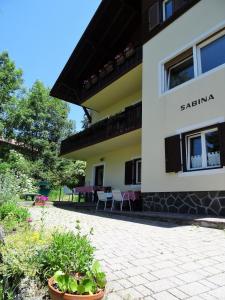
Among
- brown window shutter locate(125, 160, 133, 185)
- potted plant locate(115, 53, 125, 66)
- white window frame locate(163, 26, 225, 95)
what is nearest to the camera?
white window frame locate(163, 26, 225, 95)

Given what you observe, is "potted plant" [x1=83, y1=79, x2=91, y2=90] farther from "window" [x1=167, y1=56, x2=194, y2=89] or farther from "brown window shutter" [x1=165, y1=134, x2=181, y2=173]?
"brown window shutter" [x1=165, y1=134, x2=181, y2=173]

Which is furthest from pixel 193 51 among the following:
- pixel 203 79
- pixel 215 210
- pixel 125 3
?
pixel 125 3

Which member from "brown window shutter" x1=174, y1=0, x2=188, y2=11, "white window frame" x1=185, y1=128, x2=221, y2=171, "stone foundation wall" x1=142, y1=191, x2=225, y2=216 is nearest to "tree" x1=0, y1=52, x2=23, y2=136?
"brown window shutter" x1=174, y1=0, x2=188, y2=11

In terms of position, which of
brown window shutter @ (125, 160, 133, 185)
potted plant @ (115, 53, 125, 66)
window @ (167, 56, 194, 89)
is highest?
potted plant @ (115, 53, 125, 66)

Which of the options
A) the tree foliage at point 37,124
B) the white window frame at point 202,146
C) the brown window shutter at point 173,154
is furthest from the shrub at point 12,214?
the tree foliage at point 37,124

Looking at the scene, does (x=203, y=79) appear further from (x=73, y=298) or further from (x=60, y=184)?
(x=60, y=184)

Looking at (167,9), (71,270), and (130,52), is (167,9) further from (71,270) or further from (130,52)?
(71,270)

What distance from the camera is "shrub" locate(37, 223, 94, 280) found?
2.49 meters

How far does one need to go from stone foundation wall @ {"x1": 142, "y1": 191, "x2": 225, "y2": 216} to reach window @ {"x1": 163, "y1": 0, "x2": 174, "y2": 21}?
6.98 meters

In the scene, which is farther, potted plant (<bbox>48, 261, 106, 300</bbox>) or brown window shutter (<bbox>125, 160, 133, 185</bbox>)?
brown window shutter (<bbox>125, 160, 133, 185</bbox>)

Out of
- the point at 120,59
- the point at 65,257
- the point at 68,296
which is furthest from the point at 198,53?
the point at 68,296

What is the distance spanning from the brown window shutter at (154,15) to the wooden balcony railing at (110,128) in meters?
3.28

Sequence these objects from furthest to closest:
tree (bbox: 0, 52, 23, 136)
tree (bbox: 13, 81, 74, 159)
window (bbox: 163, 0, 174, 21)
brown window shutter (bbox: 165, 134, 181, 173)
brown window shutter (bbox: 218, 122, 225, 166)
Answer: tree (bbox: 0, 52, 23, 136)
tree (bbox: 13, 81, 74, 159)
window (bbox: 163, 0, 174, 21)
brown window shutter (bbox: 165, 134, 181, 173)
brown window shutter (bbox: 218, 122, 225, 166)

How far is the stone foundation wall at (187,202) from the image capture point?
23.0ft
